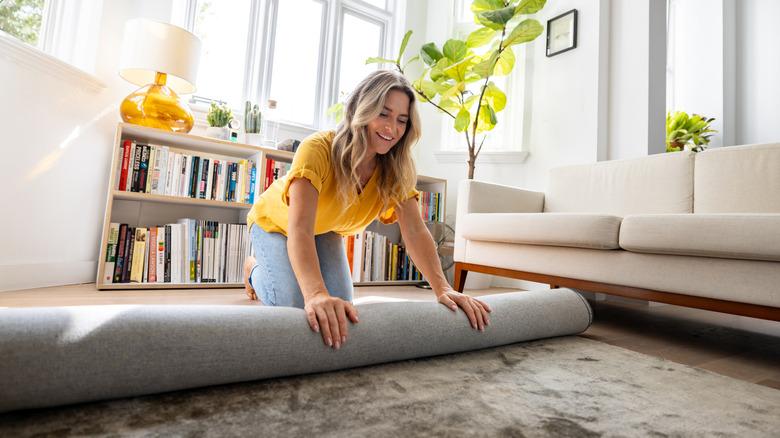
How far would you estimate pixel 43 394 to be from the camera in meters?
0.60

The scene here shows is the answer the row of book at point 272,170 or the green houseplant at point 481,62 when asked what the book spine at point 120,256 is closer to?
the row of book at point 272,170

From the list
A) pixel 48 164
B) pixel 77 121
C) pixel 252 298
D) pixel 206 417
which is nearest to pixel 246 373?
pixel 206 417

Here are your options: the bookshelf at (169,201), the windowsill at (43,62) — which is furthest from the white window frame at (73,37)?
the bookshelf at (169,201)

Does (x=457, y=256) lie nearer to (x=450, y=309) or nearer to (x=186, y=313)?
(x=450, y=309)

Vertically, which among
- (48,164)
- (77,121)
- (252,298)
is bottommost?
(252,298)

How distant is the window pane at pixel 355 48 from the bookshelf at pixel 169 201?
1274 mm

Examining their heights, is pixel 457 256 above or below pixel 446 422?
above

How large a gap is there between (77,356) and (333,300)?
1.41 feet

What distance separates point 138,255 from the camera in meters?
2.07

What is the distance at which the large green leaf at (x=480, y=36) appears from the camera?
2.69 metres

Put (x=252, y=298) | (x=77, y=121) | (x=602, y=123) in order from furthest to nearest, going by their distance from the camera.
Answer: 1. (x=602, y=123)
2. (x=77, y=121)
3. (x=252, y=298)

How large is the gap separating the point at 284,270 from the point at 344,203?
1.16 feet

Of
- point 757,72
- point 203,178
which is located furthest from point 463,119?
point 757,72

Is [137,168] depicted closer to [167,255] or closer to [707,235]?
[167,255]
